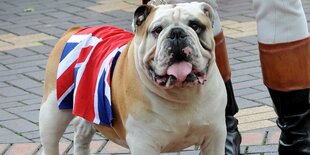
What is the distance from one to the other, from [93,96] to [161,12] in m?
0.65

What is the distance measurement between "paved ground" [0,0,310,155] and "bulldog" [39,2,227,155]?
1016 millimetres

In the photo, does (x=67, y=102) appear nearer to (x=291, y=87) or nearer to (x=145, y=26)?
(x=145, y=26)

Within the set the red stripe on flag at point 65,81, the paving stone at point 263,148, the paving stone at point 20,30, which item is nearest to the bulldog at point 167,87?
the red stripe on flag at point 65,81

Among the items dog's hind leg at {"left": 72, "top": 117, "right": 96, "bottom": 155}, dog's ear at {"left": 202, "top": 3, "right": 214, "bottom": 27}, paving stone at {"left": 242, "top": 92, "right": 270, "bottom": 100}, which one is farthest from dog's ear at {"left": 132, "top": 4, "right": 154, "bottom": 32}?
paving stone at {"left": 242, "top": 92, "right": 270, "bottom": 100}

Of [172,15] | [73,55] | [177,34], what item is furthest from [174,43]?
[73,55]

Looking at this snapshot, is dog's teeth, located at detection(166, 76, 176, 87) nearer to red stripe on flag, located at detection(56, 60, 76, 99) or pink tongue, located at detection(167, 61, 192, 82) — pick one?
pink tongue, located at detection(167, 61, 192, 82)

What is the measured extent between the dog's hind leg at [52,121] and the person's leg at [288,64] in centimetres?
110

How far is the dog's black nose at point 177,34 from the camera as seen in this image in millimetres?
3158

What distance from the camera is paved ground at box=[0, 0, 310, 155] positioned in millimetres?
4840

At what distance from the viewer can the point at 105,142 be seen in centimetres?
485

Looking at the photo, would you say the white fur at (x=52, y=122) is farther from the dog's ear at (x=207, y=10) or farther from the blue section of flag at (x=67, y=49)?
the dog's ear at (x=207, y=10)

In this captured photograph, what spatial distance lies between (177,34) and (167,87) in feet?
0.75

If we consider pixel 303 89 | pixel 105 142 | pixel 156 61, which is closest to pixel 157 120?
pixel 156 61

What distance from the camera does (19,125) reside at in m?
5.34
